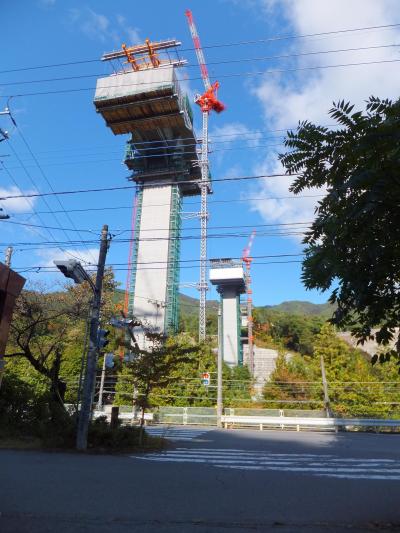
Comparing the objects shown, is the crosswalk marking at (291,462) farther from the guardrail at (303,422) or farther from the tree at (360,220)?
the guardrail at (303,422)

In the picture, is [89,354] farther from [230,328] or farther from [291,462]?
[230,328]

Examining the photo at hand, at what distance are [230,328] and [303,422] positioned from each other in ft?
93.0

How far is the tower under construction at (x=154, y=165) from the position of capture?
52031 millimetres

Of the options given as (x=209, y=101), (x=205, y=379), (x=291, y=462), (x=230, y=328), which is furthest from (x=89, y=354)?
(x=209, y=101)

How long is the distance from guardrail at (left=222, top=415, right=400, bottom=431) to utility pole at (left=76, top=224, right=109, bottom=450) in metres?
13.3

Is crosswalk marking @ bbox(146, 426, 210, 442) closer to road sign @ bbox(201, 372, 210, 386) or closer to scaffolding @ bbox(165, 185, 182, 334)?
road sign @ bbox(201, 372, 210, 386)

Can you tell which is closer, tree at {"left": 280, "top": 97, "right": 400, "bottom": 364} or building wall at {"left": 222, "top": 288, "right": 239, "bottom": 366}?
tree at {"left": 280, "top": 97, "right": 400, "bottom": 364}

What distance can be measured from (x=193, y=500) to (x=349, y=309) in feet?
15.2

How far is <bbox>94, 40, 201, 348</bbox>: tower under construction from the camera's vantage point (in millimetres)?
52031

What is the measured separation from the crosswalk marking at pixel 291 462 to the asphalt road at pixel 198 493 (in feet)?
0.09

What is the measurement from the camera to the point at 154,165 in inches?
2414

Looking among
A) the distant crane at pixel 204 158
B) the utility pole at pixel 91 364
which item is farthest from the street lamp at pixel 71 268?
the distant crane at pixel 204 158

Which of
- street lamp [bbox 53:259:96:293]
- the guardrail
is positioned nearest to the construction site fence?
the guardrail

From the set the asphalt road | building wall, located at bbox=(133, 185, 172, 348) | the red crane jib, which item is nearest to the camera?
the asphalt road
